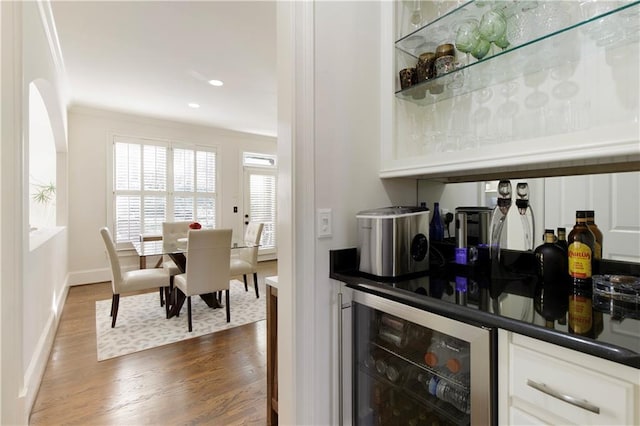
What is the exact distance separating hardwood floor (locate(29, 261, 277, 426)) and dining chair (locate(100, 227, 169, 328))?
1.19 feet

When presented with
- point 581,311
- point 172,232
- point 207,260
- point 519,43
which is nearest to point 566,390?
point 581,311

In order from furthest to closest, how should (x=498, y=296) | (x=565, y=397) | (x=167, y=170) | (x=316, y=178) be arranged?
(x=167, y=170) → (x=316, y=178) → (x=498, y=296) → (x=565, y=397)

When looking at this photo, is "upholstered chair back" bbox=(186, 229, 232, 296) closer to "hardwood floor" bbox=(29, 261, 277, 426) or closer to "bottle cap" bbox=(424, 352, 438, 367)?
"hardwood floor" bbox=(29, 261, 277, 426)

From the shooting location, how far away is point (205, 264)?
295 centimetres

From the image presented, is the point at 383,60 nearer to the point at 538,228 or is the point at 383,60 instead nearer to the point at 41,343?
the point at 538,228

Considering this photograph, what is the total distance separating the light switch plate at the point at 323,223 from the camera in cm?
127

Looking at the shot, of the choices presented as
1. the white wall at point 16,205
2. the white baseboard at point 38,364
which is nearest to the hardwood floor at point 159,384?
the white baseboard at point 38,364

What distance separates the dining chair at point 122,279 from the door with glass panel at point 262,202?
294cm

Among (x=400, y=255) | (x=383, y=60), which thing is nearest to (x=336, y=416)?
(x=400, y=255)

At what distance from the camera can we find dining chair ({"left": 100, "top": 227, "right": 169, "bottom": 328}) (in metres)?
2.93

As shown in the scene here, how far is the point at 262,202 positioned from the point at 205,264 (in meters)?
3.54

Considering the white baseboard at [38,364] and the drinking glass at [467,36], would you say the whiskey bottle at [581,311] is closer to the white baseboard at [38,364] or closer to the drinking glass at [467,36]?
the drinking glass at [467,36]

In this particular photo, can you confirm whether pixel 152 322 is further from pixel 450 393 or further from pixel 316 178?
pixel 450 393

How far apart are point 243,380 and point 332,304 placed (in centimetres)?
126
